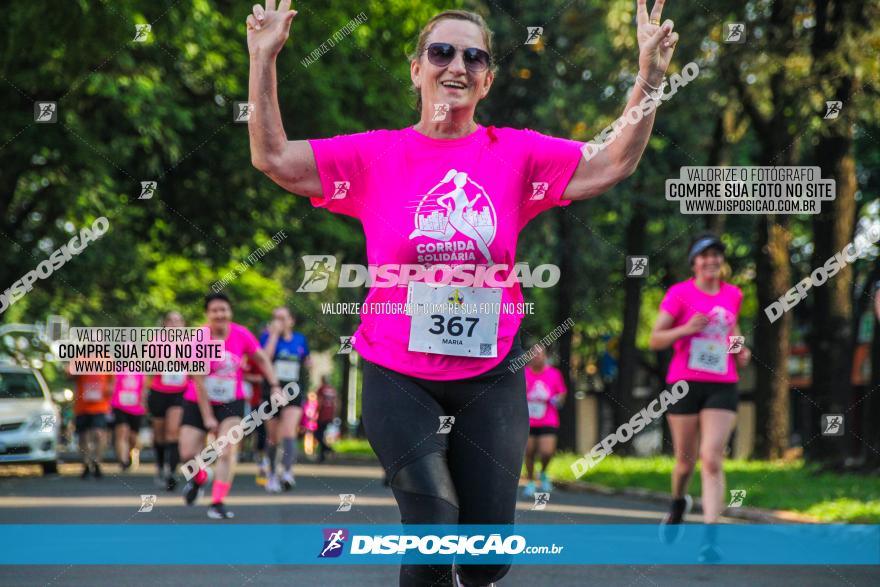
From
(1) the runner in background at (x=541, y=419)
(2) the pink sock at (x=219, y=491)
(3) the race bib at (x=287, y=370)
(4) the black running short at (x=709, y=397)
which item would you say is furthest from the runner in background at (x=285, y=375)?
(4) the black running short at (x=709, y=397)

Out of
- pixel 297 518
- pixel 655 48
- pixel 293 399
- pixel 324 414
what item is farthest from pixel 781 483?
pixel 324 414

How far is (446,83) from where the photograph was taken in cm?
461

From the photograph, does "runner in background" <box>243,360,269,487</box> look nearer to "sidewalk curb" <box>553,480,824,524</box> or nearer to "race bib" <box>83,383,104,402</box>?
"race bib" <box>83,383,104,402</box>

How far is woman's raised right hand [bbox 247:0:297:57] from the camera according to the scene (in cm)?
421

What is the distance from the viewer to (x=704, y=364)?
9031 millimetres

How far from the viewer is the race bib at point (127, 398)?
64.2 feet

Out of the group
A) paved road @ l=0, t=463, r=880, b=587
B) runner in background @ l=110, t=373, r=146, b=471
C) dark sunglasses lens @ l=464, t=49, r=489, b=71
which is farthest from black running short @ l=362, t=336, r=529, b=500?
runner in background @ l=110, t=373, r=146, b=471

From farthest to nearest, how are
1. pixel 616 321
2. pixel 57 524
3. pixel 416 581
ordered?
pixel 616 321 < pixel 57 524 < pixel 416 581

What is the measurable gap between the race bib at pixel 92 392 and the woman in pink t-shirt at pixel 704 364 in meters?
11.9

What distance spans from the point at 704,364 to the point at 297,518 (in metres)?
4.12

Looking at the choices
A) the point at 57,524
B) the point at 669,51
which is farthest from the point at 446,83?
the point at 57,524

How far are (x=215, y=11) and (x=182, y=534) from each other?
866 cm

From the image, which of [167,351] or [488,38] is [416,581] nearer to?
[488,38]

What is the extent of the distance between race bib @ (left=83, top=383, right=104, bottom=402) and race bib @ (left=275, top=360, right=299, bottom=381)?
202 inches
